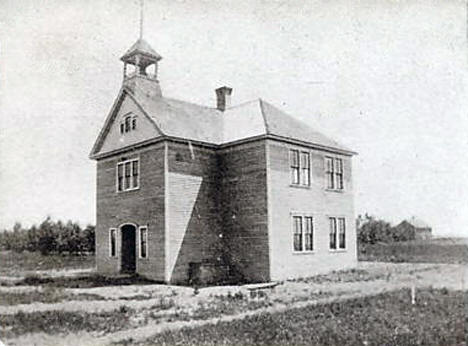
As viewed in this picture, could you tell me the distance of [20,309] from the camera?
786 cm

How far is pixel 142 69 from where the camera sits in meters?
10.4

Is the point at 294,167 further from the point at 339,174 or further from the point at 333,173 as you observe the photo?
the point at 339,174

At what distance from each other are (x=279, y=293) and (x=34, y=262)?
7081 millimetres

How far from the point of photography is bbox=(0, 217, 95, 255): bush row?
902 centimetres

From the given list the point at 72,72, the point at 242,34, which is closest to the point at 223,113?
the point at 72,72

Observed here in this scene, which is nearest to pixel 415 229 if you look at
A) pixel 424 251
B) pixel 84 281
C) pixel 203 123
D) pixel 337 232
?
pixel 424 251

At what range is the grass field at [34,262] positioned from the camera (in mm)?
10398

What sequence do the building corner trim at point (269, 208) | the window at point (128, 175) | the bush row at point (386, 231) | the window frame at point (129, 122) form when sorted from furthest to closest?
the window at point (128, 175), the window frame at point (129, 122), the building corner trim at point (269, 208), the bush row at point (386, 231)

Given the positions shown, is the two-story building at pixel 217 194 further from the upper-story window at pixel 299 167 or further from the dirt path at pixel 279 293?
the dirt path at pixel 279 293

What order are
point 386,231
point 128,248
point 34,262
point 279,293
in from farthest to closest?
1. point 34,262
2. point 128,248
3. point 279,293
4. point 386,231

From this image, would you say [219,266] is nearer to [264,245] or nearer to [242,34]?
[264,245]

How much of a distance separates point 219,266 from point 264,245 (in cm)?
112

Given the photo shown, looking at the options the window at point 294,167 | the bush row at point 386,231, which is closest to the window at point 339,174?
the window at point 294,167

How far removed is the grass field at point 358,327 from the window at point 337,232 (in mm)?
5725
